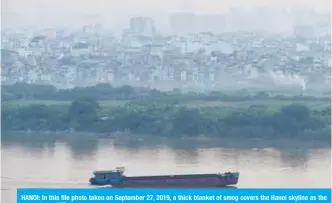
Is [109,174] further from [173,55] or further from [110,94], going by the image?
[173,55]

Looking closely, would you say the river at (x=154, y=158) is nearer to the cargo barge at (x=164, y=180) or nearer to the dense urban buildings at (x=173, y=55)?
the cargo barge at (x=164, y=180)

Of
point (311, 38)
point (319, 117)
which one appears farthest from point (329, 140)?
point (311, 38)

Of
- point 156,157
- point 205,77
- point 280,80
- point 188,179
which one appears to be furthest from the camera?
point 205,77

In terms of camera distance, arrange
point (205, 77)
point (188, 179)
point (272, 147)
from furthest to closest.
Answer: point (205, 77), point (272, 147), point (188, 179)

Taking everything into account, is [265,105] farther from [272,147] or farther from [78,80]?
[78,80]

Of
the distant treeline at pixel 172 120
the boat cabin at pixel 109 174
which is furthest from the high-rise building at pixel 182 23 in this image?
the boat cabin at pixel 109 174

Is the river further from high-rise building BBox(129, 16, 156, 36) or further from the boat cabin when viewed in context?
high-rise building BBox(129, 16, 156, 36)
